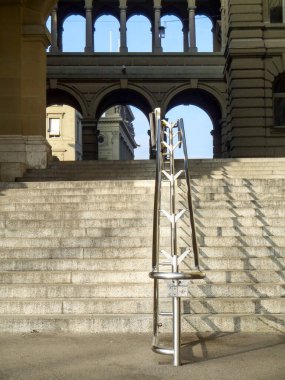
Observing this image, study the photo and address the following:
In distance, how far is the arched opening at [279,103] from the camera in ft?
84.2

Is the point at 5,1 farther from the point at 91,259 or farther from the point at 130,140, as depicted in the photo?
the point at 130,140

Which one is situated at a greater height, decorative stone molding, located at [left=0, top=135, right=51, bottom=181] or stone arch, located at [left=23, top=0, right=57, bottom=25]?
stone arch, located at [left=23, top=0, right=57, bottom=25]

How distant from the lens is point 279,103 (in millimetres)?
25797

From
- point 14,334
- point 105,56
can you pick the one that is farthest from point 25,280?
point 105,56

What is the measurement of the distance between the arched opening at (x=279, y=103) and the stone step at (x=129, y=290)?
790 inches

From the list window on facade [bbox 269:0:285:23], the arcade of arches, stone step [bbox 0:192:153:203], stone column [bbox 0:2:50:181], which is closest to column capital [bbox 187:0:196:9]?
the arcade of arches

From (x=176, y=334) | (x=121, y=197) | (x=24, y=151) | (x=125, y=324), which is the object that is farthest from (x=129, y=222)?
(x=24, y=151)

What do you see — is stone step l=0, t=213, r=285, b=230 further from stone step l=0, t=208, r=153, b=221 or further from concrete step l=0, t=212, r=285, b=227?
stone step l=0, t=208, r=153, b=221

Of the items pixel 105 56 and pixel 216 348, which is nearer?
pixel 216 348

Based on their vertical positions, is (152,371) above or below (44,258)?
below

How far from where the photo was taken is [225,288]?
6.30 metres

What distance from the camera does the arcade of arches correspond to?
47.7 ft

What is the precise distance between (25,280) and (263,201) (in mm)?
3826

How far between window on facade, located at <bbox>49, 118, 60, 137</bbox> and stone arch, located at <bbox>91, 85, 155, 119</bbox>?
26.5 meters
